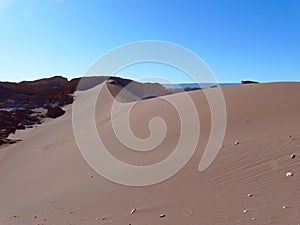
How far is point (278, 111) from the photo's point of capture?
31.3ft

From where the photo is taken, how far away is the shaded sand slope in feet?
12.2

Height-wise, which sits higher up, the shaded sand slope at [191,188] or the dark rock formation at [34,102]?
the dark rock formation at [34,102]

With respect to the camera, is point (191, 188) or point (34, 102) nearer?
point (191, 188)

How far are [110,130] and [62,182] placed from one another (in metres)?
Result: 5.64

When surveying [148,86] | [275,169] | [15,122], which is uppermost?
[148,86]

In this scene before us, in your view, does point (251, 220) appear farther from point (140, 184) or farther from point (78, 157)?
point (78, 157)

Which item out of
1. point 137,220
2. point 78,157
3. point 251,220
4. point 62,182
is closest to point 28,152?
point 78,157

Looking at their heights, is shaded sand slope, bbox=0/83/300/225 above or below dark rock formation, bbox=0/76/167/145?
below

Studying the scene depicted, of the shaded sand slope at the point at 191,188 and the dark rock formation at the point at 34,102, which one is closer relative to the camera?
the shaded sand slope at the point at 191,188

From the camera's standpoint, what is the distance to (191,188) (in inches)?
185

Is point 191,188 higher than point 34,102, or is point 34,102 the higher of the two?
point 34,102

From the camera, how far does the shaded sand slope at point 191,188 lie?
Answer: 3.71m

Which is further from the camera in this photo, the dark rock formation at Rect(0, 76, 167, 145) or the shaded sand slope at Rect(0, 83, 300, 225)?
the dark rock formation at Rect(0, 76, 167, 145)

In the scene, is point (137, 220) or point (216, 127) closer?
point (137, 220)
